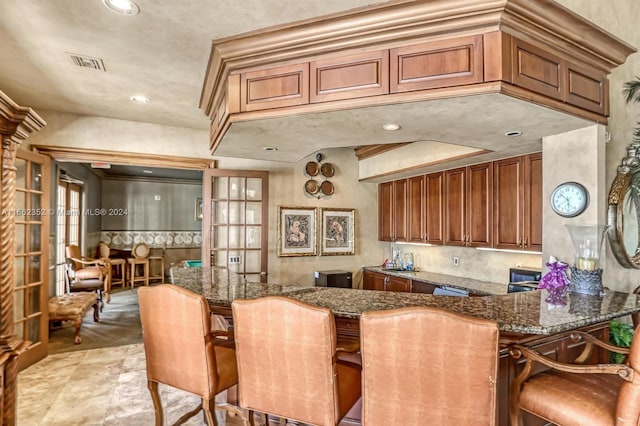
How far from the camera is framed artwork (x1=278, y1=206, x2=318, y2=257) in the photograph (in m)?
5.11

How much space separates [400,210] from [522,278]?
196cm

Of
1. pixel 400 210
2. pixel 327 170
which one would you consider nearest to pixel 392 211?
pixel 400 210

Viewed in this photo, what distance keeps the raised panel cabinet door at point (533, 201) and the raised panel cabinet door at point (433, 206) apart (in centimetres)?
112

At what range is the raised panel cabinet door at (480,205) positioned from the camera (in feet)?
12.4

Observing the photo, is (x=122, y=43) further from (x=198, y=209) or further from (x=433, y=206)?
(x=198, y=209)

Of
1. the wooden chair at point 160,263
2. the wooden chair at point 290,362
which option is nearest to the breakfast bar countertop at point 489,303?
the wooden chair at point 290,362

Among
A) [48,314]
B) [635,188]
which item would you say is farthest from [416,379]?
[48,314]

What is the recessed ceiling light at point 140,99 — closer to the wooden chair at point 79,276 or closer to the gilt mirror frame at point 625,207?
the wooden chair at point 79,276

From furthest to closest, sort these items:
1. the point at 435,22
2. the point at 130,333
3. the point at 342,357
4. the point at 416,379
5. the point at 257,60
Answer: the point at 130,333 → the point at 257,60 → the point at 342,357 → the point at 435,22 → the point at 416,379

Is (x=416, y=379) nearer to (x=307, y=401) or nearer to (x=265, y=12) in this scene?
(x=307, y=401)

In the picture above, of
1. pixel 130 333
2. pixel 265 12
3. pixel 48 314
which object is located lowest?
pixel 130 333

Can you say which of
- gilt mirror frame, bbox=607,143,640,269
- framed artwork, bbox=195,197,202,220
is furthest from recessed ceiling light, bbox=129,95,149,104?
framed artwork, bbox=195,197,202,220

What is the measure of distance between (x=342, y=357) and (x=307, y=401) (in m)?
0.50

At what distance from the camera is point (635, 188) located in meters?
2.70
